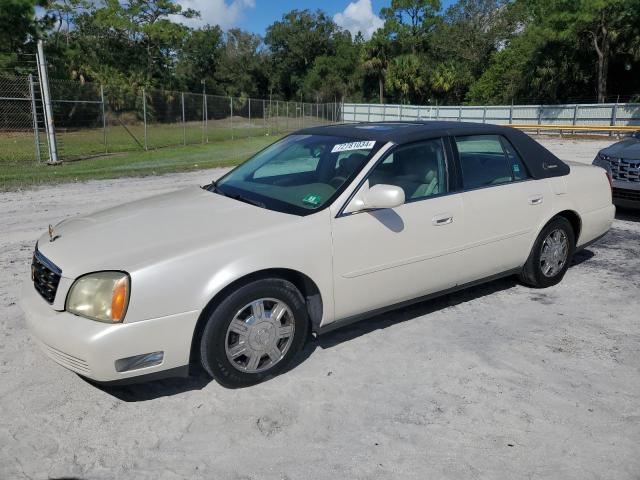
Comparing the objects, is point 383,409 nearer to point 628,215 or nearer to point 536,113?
point 628,215

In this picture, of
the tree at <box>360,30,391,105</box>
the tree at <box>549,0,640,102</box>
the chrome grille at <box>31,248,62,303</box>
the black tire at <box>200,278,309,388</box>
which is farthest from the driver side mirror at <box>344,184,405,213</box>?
the tree at <box>360,30,391,105</box>

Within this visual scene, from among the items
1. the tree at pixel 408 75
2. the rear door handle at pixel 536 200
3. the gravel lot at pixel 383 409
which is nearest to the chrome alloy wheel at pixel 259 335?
the gravel lot at pixel 383 409

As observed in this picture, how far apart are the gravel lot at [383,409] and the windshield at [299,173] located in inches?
→ 42.5

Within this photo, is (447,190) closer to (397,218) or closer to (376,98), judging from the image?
(397,218)

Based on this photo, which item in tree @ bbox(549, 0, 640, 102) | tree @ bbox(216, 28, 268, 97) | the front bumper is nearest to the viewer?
the front bumper

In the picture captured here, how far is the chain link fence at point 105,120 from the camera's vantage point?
58.6 feet

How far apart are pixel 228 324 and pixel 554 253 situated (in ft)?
10.8

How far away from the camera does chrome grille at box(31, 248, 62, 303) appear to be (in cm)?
320

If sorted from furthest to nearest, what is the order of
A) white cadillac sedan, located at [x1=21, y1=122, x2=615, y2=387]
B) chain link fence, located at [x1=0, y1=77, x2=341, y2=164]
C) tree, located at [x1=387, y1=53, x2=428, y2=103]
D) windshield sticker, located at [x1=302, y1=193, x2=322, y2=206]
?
tree, located at [x1=387, y1=53, x2=428, y2=103] → chain link fence, located at [x1=0, y1=77, x2=341, y2=164] → windshield sticker, located at [x1=302, y1=193, x2=322, y2=206] → white cadillac sedan, located at [x1=21, y1=122, x2=615, y2=387]

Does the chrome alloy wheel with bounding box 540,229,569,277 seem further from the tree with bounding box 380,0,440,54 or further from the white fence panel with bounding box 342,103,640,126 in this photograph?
the tree with bounding box 380,0,440,54

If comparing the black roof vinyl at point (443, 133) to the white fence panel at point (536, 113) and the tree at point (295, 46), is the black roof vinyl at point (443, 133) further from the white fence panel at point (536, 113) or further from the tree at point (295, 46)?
the tree at point (295, 46)

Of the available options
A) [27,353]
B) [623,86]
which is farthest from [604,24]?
[27,353]

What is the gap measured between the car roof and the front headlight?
2104 millimetres

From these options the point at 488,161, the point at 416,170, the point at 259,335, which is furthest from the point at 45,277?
the point at 488,161
